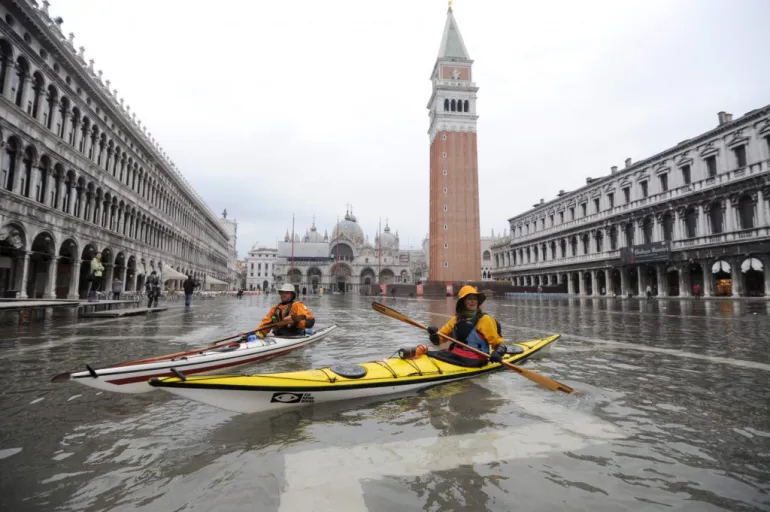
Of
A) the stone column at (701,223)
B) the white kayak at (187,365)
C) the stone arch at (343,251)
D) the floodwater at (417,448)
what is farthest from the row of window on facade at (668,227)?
the stone arch at (343,251)

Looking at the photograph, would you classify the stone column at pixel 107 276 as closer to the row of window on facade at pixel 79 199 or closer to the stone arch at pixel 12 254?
the row of window on facade at pixel 79 199

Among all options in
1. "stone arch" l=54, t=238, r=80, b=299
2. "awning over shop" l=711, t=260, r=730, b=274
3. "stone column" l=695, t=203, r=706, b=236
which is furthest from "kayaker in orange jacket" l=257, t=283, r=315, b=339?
"stone column" l=695, t=203, r=706, b=236

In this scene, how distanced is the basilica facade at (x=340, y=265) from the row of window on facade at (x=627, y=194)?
3206cm

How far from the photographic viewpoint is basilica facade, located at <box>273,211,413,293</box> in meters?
88.4

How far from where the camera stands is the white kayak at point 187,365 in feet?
12.9

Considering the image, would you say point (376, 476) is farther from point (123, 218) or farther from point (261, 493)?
point (123, 218)

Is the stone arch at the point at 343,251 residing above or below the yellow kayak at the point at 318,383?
above

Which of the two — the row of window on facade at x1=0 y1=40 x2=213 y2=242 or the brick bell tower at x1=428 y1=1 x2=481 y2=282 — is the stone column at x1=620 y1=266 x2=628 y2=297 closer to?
the brick bell tower at x1=428 y1=1 x2=481 y2=282

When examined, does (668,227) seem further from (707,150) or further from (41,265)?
(41,265)

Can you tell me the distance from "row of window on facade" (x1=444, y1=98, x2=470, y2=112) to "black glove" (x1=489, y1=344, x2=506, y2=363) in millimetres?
59775

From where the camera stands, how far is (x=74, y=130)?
23844 mm

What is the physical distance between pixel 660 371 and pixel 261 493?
20.0 feet

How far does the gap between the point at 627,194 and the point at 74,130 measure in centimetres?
4864

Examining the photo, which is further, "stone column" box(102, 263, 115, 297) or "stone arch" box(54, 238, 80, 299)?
"stone column" box(102, 263, 115, 297)
